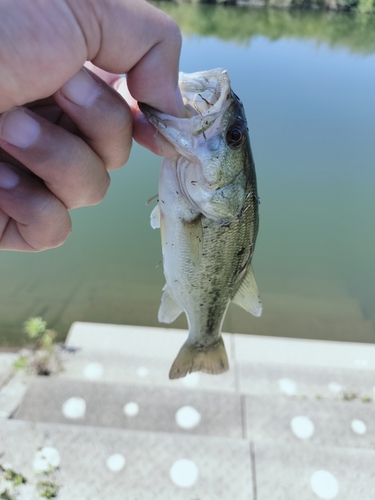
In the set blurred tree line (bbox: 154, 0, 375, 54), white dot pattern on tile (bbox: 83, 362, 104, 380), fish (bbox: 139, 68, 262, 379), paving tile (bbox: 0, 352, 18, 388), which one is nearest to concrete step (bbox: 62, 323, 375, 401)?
white dot pattern on tile (bbox: 83, 362, 104, 380)

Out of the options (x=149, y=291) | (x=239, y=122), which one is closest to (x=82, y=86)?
(x=239, y=122)

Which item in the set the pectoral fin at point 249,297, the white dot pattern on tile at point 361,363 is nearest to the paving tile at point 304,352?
the white dot pattern on tile at point 361,363

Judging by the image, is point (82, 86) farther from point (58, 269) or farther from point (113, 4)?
point (58, 269)

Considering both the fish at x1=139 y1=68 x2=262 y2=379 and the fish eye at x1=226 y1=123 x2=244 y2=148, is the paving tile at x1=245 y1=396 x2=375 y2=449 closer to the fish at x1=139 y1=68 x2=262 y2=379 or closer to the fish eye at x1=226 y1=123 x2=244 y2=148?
the fish at x1=139 y1=68 x2=262 y2=379

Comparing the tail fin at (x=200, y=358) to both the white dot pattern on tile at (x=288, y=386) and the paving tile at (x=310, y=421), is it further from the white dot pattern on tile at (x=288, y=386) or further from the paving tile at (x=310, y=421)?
the white dot pattern on tile at (x=288, y=386)

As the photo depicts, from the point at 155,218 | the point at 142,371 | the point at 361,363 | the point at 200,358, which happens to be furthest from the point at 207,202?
the point at 361,363

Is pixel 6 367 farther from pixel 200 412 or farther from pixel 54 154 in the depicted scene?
pixel 54 154
